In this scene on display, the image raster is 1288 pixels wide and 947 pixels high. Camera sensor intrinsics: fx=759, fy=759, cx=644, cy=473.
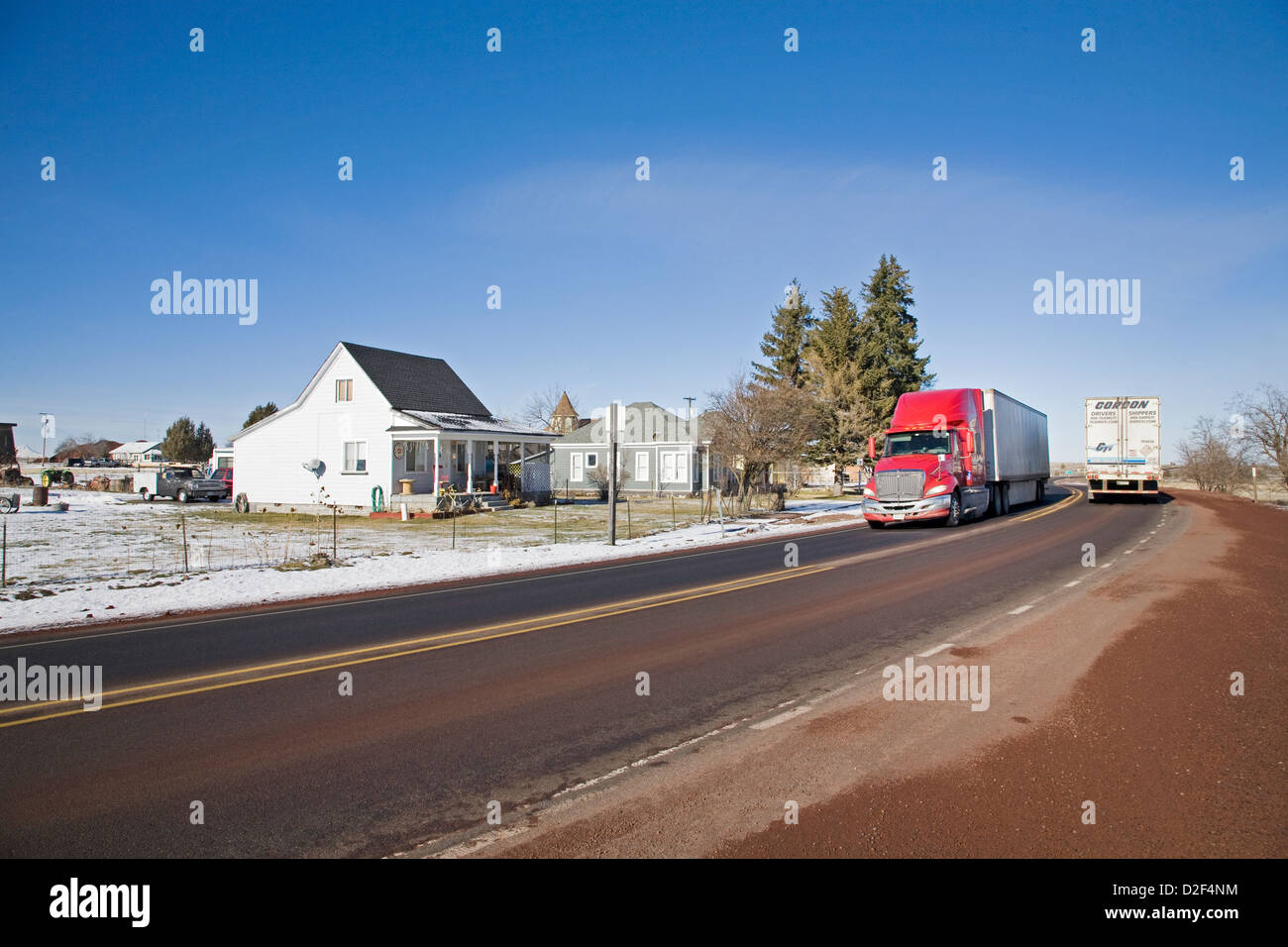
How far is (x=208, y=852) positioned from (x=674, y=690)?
154 inches

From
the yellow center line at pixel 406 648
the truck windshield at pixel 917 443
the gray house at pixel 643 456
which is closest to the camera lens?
the yellow center line at pixel 406 648

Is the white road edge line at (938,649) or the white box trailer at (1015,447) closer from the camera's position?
the white road edge line at (938,649)

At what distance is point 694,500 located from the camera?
44.9m

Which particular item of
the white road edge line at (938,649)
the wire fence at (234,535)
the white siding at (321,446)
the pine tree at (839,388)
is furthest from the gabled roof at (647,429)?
the white road edge line at (938,649)

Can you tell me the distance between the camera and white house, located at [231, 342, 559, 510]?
3409 centimetres

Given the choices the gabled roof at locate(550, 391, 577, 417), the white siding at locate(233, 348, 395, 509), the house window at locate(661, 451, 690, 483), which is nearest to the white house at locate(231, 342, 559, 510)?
the white siding at locate(233, 348, 395, 509)

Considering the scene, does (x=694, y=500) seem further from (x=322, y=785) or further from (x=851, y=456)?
(x=322, y=785)

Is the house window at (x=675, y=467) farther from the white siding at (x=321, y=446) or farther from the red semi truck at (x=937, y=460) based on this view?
the red semi truck at (x=937, y=460)

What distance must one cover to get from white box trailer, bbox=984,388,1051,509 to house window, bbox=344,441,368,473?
2611cm

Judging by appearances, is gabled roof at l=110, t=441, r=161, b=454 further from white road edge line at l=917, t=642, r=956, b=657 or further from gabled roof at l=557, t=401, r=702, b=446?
white road edge line at l=917, t=642, r=956, b=657

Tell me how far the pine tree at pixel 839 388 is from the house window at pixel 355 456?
2870 centimetres

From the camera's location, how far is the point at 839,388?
2040 inches

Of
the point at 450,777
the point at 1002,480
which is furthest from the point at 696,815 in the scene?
the point at 1002,480

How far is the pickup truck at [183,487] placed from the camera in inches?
1678
